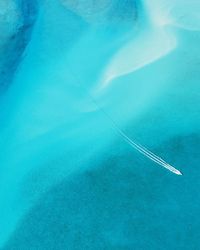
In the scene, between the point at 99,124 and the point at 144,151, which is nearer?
the point at 144,151

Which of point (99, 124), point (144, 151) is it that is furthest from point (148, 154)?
point (99, 124)

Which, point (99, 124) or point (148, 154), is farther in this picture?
point (99, 124)

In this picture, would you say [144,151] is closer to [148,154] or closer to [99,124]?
[148,154]

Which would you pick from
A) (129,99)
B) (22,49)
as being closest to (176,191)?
(129,99)

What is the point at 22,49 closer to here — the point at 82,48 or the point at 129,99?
the point at 82,48

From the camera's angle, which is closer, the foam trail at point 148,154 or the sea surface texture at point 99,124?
the sea surface texture at point 99,124

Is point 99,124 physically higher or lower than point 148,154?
higher

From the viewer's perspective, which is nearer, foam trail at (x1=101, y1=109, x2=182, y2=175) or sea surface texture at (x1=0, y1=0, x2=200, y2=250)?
sea surface texture at (x1=0, y1=0, x2=200, y2=250)

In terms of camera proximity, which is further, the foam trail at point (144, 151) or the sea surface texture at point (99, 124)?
the foam trail at point (144, 151)
